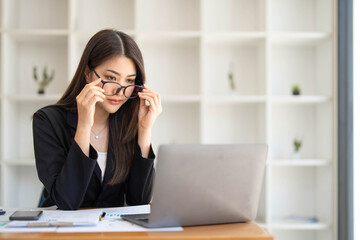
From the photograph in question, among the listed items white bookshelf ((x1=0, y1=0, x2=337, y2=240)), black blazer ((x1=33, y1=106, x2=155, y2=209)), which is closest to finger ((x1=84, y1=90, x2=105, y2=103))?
black blazer ((x1=33, y1=106, x2=155, y2=209))

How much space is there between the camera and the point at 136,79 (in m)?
1.91

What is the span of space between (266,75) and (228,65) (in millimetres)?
449

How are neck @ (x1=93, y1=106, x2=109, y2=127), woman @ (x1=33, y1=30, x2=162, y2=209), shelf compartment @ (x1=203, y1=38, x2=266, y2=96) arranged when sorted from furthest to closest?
shelf compartment @ (x1=203, y1=38, x2=266, y2=96) < neck @ (x1=93, y1=106, x2=109, y2=127) < woman @ (x1=33, y1=30, x2=162, y2=209)

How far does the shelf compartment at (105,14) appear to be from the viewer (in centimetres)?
333

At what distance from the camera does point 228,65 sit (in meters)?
3.38

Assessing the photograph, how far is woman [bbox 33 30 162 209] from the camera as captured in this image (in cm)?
167

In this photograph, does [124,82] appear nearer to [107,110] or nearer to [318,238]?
[107,110]

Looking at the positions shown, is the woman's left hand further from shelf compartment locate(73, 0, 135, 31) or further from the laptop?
shelf compartment locate(73, 0, 135, 31)

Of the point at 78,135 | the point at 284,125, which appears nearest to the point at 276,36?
the point at 284,125

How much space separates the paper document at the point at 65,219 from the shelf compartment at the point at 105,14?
87.2 inches

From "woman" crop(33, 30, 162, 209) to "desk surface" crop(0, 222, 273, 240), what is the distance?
522 millimetres

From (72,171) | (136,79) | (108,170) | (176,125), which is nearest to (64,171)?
(72,171)
